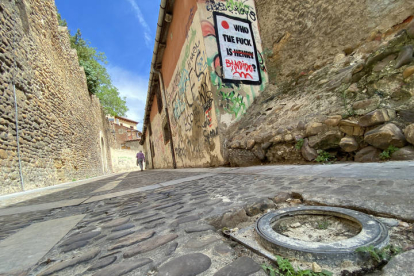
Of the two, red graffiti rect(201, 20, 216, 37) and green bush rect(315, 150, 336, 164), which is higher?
red graffiti rect(201, 20, 216, 37)

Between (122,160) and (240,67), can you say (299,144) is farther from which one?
(122,160)

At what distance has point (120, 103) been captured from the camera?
81.6 feet

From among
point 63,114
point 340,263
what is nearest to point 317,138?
point 340,263

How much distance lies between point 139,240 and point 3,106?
263 inches

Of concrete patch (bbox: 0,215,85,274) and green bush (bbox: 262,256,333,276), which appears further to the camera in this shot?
concrete patch (bbox: 0,215,85,274)

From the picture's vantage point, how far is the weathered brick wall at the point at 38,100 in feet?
17.8

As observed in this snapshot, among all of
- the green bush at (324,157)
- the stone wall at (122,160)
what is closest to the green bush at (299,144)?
the green bush at (324,157)

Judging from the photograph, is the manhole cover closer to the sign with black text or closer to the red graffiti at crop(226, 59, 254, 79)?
the sign with black text

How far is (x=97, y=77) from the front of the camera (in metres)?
17.2

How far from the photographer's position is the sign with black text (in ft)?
16.1

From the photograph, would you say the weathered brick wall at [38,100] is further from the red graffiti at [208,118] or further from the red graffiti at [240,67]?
the red graffiti at [240,67]

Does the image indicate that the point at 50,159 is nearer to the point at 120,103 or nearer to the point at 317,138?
the point at 317,138

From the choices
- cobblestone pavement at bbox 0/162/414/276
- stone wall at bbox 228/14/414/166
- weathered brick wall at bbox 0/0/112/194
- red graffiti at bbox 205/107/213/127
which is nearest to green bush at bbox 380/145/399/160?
stone wall at bbox 228/14/414/166

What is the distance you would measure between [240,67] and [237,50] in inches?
18.3
